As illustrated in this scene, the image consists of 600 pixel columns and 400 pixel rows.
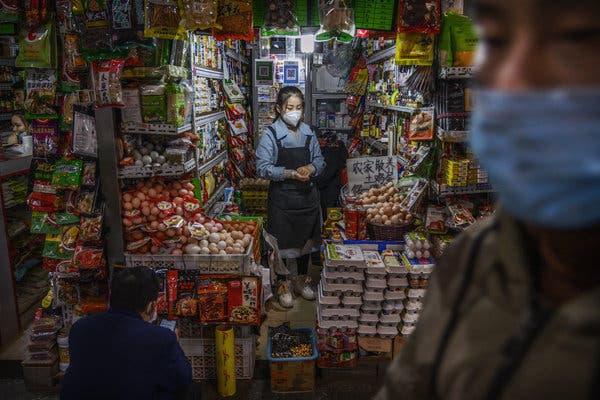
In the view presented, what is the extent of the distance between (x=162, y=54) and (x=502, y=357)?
11.1 feet

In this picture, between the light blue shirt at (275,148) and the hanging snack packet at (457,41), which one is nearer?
the hanging snack packet at (457,41)

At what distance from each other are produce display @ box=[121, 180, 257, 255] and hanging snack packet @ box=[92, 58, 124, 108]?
26.8 inches

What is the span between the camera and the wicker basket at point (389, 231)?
4020 millimetres

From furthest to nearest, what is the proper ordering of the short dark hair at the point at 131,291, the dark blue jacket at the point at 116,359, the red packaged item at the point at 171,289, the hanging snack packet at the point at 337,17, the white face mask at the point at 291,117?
the white face mask at the point at 291,117
the hanging snack packet at the point at 337,17
the red packaged item at the point at 171,289
the short dark hair at the point at 131,291
the dark blue jacket at the point at 116,359

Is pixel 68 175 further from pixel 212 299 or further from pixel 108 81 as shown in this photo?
pixel 212 299

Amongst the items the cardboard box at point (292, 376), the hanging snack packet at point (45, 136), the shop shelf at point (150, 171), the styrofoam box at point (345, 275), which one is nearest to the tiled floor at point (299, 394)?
the cardboard box at point (292, 376)

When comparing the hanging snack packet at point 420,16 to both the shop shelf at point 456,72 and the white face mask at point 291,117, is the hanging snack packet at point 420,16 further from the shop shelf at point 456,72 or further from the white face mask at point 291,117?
the white face mask at point 291,117

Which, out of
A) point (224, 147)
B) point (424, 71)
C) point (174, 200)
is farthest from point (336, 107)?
point (174, 200)

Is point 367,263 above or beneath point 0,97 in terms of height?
beneath

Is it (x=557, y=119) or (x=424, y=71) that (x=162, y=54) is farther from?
(x=557, y=119)

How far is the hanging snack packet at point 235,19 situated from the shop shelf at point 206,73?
1155mm

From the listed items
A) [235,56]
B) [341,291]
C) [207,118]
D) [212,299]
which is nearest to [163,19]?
[212,299]

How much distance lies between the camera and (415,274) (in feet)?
12.0

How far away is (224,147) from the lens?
6668 mm
